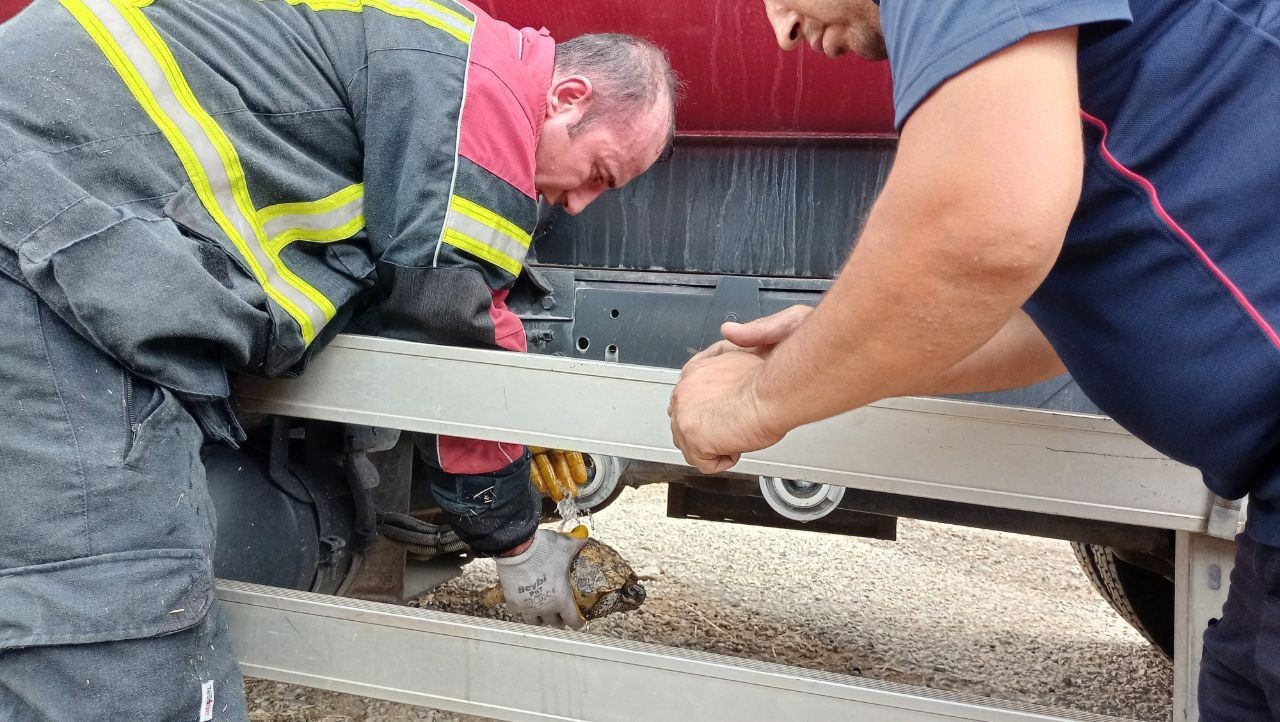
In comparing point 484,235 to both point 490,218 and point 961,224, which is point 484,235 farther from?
point 961,224

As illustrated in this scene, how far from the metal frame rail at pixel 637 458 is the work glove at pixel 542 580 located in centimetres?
46

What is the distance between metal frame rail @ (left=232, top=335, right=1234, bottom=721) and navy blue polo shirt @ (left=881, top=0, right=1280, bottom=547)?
0.99 feet

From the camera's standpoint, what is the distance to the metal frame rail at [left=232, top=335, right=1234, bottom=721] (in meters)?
1.17

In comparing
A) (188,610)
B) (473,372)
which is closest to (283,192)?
(473,372)

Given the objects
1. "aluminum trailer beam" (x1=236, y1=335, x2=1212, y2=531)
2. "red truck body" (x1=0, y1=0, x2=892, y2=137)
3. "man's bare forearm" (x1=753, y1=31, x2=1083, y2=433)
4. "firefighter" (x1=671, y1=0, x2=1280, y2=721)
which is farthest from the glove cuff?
"man's bare forearm" (x1=753, y1=31, x2=1083, y2=433)

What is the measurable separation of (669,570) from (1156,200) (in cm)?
289

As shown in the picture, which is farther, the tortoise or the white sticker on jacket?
the tortoise

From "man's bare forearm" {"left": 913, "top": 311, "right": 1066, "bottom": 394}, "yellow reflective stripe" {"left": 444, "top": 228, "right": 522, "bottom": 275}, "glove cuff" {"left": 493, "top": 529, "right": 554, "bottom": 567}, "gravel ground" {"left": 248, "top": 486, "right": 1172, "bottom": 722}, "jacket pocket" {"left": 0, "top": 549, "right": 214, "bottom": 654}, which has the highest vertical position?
"yellow reflective stripe" {"left": 444, "top": 228, "right": 522, "bottom": 275}

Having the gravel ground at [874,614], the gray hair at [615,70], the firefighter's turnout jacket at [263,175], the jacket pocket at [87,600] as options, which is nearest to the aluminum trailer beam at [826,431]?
the firefighter's turnout jacket at [263,175]

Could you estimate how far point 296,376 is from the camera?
1448 millimetres

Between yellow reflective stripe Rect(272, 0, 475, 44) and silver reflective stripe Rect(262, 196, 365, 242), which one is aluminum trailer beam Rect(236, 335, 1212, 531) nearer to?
silver reflective stripe Rect(262, 196, 365, 242)

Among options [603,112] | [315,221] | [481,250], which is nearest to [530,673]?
[481,250]

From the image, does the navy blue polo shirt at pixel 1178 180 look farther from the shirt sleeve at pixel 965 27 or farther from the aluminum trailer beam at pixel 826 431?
the aluminum trailer beam at pixel 826 431

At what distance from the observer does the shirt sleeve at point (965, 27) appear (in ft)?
2.22
